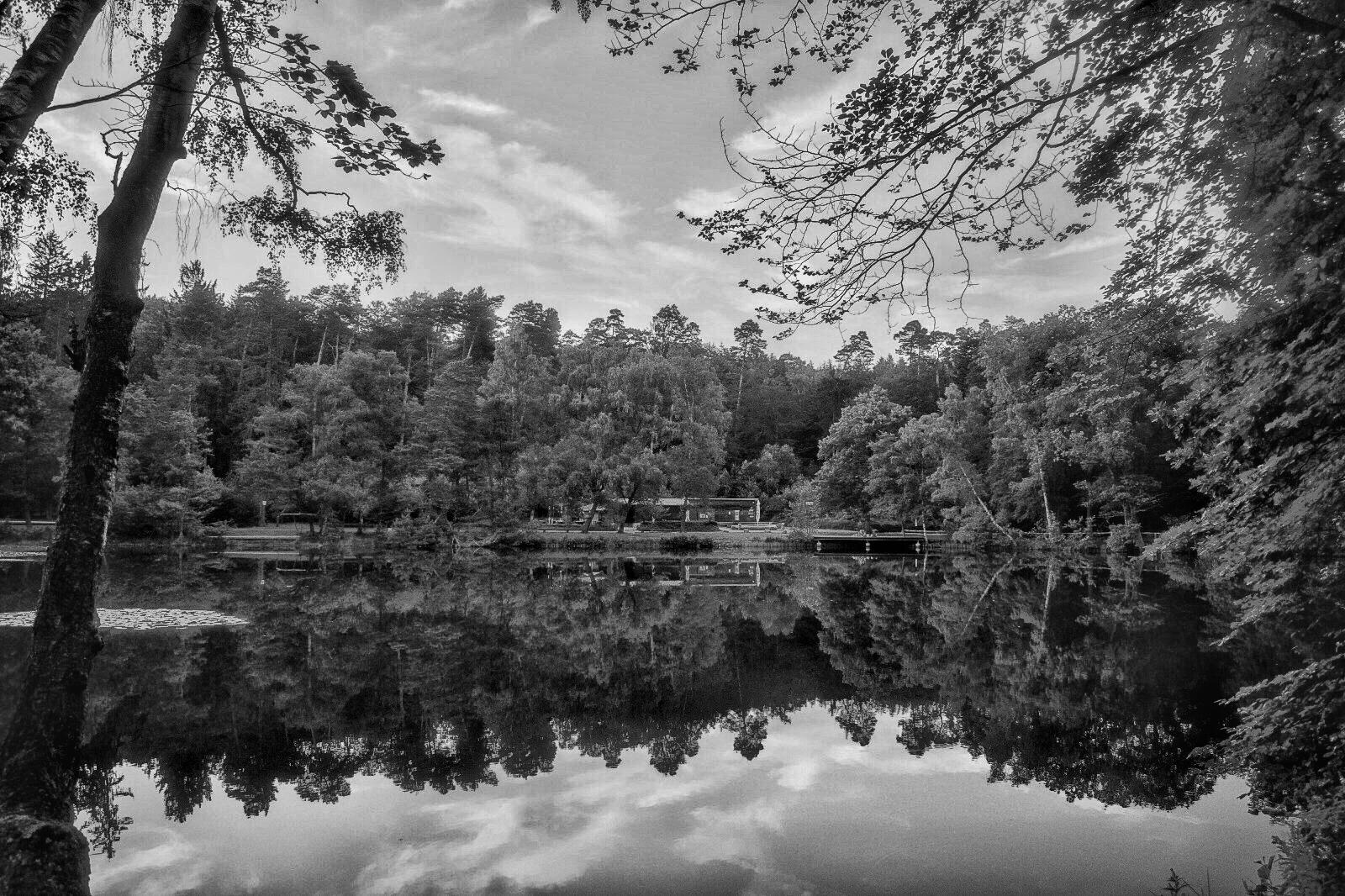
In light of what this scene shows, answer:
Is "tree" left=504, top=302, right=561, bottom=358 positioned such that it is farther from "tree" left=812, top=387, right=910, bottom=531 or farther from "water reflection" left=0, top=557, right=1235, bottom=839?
"water reflection" left=0, top=557, right=1235, bottom=839

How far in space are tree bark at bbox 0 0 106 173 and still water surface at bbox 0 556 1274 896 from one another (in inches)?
209

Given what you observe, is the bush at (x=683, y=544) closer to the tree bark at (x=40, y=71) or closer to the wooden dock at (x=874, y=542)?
the wooden dock at (x=874, y=542)

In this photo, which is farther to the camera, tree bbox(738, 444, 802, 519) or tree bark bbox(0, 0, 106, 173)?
tree bbox(738, 444, 802, 519)

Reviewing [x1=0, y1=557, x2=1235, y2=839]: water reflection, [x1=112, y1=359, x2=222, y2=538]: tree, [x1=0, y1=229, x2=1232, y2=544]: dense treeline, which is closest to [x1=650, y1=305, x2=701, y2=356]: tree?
[x1=0, y1=229, x2=1232, y2=544]: dense treeline

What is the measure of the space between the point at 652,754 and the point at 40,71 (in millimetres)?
8297

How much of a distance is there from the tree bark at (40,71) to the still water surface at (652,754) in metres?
5.32

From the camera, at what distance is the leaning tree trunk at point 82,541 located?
4.08 metres

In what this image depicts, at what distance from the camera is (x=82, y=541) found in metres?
4.39

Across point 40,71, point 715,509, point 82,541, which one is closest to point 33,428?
point 82,541

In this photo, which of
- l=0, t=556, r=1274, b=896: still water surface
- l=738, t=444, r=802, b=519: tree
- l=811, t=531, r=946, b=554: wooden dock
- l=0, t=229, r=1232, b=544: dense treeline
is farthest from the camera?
l=738, t=444, r=802, b=519: tree

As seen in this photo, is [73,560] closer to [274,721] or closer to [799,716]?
[274,721]

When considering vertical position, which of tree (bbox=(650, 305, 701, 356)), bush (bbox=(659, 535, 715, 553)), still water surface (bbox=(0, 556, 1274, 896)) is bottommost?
still water surface (bbox=(0, 556, 1274, 896))

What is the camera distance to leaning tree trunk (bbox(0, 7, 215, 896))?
4.08 m

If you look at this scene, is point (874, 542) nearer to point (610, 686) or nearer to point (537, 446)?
point (537, 446)
